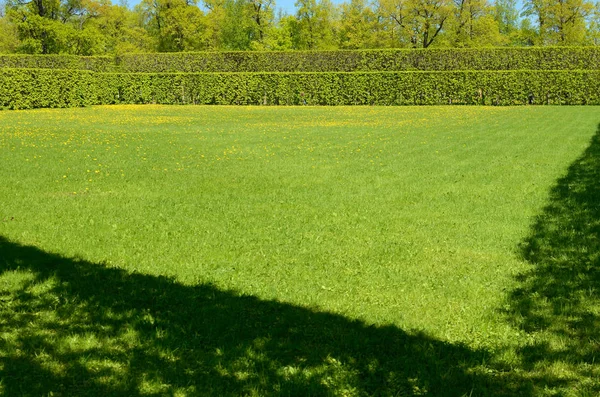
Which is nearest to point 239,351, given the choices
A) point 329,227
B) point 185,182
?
point 329,227

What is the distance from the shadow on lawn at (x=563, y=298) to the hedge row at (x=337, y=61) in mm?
29818

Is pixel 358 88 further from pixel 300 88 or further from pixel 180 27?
pixel 180 27

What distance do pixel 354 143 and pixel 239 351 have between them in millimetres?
12214

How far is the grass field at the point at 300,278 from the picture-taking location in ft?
11.9

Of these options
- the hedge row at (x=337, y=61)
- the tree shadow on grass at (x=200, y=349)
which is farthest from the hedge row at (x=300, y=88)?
the tree shadow on grass at (x=200, y=349)

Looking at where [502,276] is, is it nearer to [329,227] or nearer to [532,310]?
[532,310]

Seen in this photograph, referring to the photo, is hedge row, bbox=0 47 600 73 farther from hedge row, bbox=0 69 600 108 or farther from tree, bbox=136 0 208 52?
tree, bbox=136 0 208 52

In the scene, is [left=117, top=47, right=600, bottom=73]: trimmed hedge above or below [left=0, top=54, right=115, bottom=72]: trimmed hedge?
above

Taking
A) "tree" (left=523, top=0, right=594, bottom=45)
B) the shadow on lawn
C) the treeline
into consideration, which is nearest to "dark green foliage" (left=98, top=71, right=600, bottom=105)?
the treeline

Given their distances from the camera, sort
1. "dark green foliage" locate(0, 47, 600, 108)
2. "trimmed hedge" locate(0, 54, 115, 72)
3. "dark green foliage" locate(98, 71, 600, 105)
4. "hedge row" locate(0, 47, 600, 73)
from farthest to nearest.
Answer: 1. "trimmed hedge" locate(0, 54, 115, 72)
2. "hedge row" locate(0, 47, 600, 73)
3. "dark green foliage" locate(98, 71, 600, 105)
4. "dark green foliage" locate(0, 47, 600, 108)

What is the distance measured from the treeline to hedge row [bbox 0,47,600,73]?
15491 millimetres

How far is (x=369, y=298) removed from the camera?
16.0ft

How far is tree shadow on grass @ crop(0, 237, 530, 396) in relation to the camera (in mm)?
3434

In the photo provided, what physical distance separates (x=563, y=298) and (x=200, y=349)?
2.98 m
